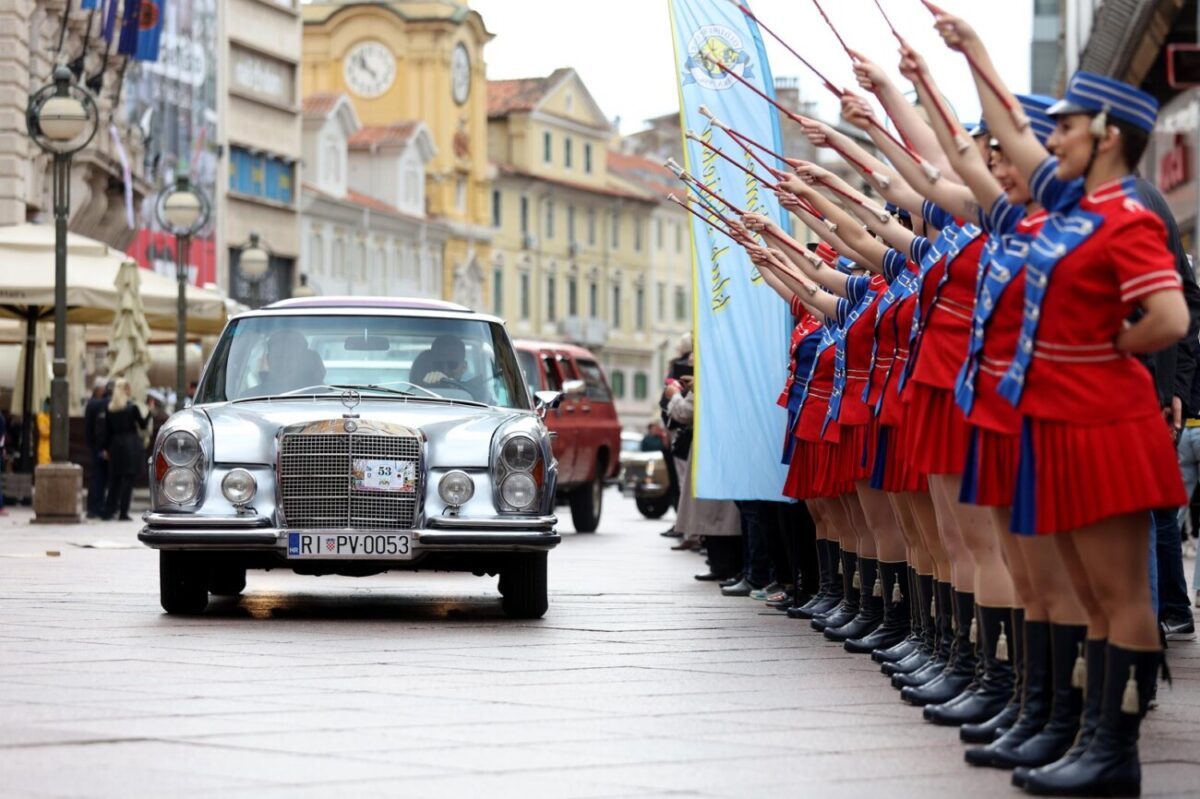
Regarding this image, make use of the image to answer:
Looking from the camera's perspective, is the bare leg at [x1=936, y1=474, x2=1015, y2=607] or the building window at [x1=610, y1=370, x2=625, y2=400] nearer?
the bare leg at [x1=936, y1=474, x2=1015, y2=607]

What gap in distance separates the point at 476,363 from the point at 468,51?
82.7 metres

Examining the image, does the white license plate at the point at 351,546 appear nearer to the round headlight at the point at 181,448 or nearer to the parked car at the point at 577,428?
the round headlight at the point at 181,448

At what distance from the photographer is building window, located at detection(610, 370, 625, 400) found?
357 ft

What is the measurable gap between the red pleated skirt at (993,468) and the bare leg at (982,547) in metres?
0.72

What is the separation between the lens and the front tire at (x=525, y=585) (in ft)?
41.8

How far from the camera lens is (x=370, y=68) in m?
92.8

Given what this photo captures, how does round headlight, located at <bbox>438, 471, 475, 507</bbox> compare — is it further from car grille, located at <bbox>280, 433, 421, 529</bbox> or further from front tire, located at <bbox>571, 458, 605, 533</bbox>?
front tire, located at <bbox>571, 458, 605, 533</bbox>

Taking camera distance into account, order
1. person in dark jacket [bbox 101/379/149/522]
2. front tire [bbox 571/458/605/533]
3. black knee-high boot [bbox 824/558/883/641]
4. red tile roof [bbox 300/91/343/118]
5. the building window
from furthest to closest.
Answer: the building window → red tile roof [bbox 300/91/343/118] → person in dark jacket [bbox 101/379/149/522] → front tire [bbox 571/458/605/533] → black knee-high boot [bbox 824/558/883/641]

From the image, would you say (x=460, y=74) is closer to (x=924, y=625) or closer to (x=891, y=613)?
(x=891, y=613)

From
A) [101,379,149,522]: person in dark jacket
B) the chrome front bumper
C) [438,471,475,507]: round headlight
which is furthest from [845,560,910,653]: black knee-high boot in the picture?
[101,379,149,522]: person in dark jacket

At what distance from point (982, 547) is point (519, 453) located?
4.45m

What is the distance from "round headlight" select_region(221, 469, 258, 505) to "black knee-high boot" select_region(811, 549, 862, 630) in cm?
295

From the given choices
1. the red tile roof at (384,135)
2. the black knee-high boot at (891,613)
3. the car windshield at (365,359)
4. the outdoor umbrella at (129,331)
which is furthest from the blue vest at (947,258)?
the red tile roof at (384,135)

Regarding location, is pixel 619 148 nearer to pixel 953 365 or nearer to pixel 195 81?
pixel 195 81
